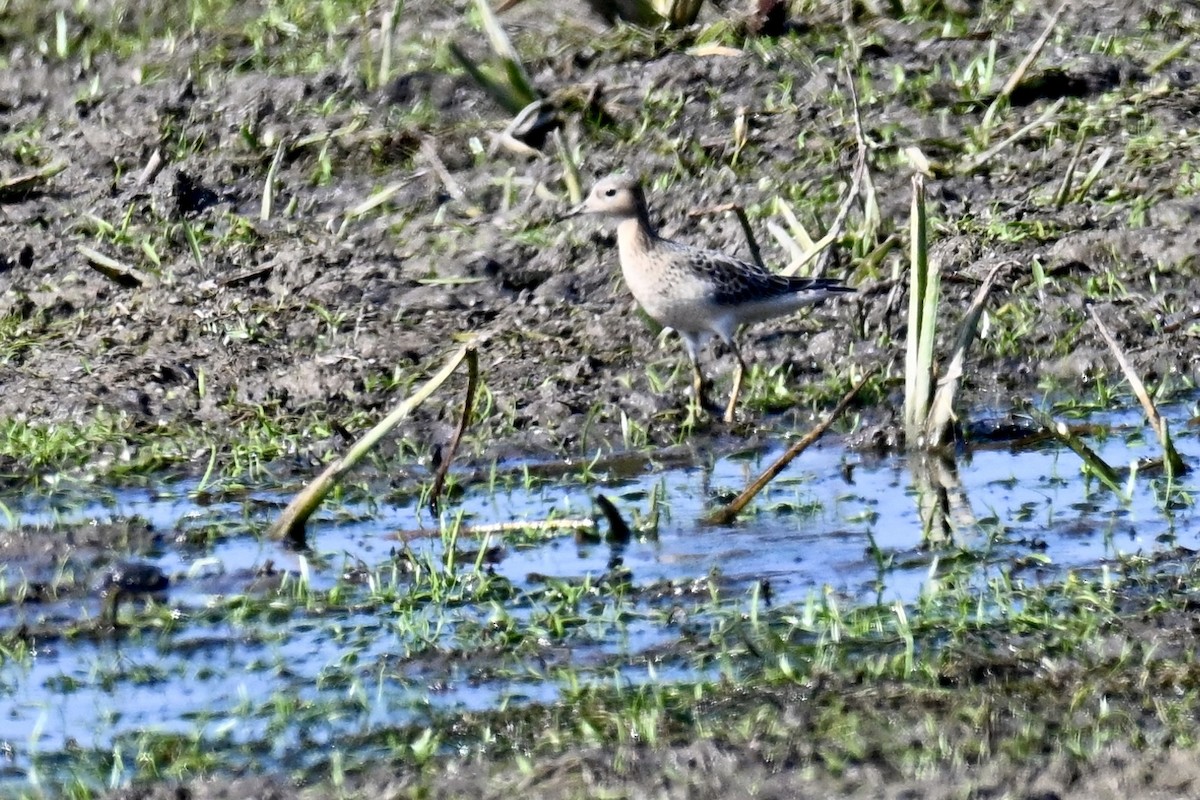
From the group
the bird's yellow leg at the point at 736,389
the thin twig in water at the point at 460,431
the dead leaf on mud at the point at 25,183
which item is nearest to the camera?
the thin twig in water at the point at 460,431

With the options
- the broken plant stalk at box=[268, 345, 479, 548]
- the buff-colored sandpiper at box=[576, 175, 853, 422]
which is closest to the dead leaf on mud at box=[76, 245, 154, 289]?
the buff-colored sandpiper at box=[576, 175, 853, 422]

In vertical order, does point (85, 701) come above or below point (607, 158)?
below

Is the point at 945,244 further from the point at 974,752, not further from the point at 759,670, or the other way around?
the point at 974,752

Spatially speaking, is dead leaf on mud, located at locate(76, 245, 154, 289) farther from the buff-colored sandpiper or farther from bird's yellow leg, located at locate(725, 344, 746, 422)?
bird's yellow leg, located at locate(725, 344, 746, 422)

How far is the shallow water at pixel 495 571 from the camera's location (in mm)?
5492

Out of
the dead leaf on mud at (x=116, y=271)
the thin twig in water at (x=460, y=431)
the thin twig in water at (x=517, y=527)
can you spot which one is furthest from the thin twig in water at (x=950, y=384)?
the dead leaf on mud at (x=116, y=271)

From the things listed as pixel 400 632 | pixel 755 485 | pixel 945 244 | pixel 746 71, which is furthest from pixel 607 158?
pixel 400 632

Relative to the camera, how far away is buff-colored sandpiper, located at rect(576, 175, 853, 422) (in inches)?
333

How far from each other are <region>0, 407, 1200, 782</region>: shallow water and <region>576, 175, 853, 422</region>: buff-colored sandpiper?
753mm

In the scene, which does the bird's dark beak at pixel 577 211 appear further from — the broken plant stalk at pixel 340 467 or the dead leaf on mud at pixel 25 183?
the dead leaf on mud at pixel 25 183

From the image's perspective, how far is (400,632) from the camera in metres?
6.04

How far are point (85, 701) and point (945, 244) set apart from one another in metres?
4.85

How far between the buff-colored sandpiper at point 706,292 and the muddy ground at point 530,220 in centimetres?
18

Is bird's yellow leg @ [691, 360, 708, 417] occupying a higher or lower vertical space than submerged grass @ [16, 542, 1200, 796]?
higher
